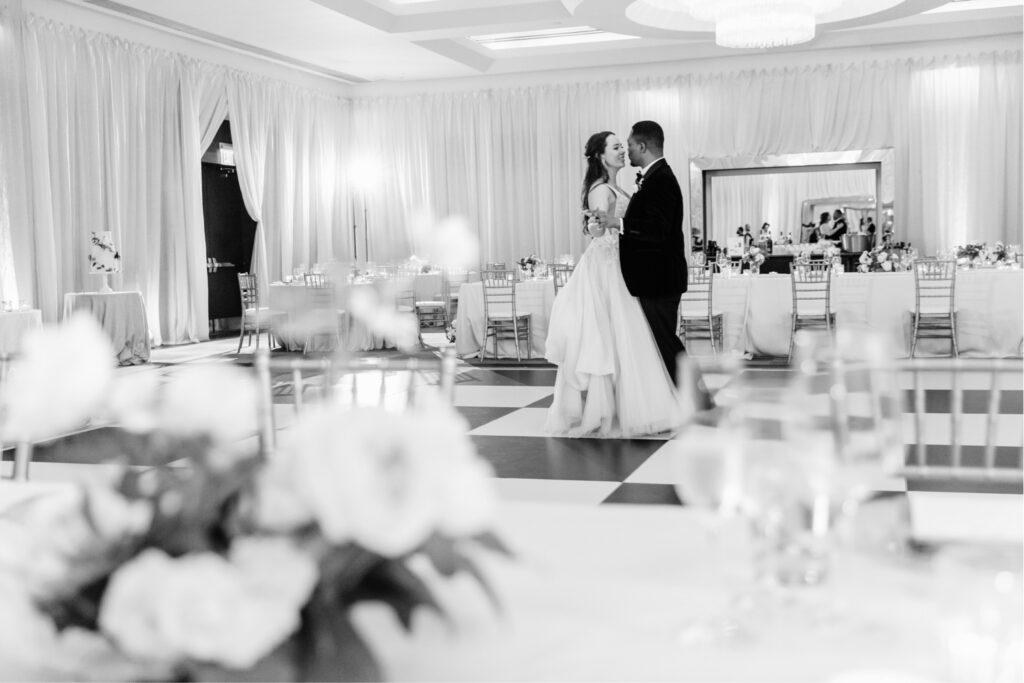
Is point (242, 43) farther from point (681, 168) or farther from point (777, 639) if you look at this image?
point (777, 639)

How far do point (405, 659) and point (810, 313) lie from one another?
8.20 m

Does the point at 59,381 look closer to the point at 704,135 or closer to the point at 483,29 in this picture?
the point at 483,29

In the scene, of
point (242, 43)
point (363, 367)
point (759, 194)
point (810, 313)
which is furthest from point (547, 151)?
point (363, 367)

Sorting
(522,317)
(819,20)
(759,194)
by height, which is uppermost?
(819,20)

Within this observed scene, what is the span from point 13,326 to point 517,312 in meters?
4.10

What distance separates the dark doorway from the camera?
43.3 ft

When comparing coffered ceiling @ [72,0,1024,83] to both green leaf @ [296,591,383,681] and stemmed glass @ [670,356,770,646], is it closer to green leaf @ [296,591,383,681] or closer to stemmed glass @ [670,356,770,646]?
stemmed glass @ [670,356,770,646]

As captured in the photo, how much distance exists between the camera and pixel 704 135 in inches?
526

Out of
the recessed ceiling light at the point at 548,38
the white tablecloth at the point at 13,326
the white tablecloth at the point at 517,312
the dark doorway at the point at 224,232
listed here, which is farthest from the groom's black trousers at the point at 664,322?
the dark doorway at the point at 224,232

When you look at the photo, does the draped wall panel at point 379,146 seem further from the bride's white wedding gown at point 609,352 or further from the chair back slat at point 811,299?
the bride's white wedding gown at point 609,352

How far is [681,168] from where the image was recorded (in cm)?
1348

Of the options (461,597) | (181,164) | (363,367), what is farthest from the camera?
(181,164)

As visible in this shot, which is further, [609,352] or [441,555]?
[609,352]

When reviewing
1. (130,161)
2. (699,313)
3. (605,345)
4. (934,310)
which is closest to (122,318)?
(130,161)
